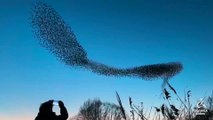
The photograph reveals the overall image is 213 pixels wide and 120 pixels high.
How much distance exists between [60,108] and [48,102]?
532 millimetres

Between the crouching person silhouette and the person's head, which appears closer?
the crouching person silhouette

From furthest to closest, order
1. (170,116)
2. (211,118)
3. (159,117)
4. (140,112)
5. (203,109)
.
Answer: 1. (159,117)
2. (140,112)
3. (170,116)
4. (203,109)
5. (211,118)

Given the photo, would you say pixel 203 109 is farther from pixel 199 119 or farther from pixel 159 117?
pixel 159 117

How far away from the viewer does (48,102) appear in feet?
16.4

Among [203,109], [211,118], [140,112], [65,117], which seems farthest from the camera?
[65,117]

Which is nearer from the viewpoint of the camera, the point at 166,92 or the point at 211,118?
the point at 211,118

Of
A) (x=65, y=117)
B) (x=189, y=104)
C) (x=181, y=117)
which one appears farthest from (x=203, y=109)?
(x=65, y=117)

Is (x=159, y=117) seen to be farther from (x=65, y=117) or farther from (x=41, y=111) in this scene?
(x=41, y=111)

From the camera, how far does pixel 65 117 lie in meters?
5.22

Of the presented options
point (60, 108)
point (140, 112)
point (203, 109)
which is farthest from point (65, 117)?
point (203, 109)

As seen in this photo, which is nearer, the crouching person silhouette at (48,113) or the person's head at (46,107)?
the crouching person silhouette at (48,113)

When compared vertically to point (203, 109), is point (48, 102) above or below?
above

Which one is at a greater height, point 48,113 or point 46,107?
point 46,107

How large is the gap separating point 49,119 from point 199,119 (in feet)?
10.4
